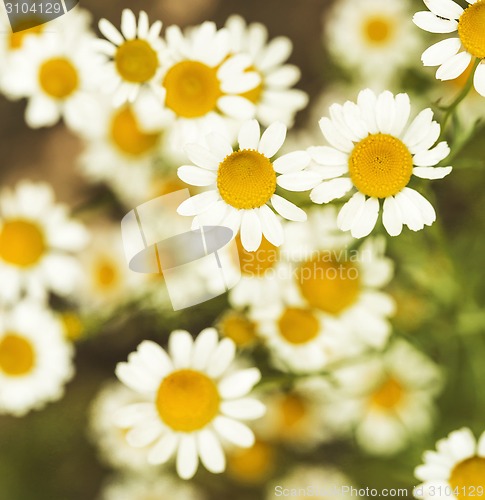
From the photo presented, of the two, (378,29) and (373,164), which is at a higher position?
(378,29)

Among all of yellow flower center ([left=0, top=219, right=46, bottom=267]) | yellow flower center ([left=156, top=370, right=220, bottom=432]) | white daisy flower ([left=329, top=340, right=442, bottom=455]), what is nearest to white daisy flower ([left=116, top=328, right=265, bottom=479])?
yellow flower center ([left=156, top=370, right=220, bottom=432])

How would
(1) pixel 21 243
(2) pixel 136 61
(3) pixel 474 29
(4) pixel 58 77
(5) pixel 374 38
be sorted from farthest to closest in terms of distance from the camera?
(5) pixel 374 38, (1) pixel 21 243, (4) pixel 58 77, (2) pixel 136 61, (3) pixel 474 29

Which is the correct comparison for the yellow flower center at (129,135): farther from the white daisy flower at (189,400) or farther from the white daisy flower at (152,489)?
the white daisy flower at (152,489)

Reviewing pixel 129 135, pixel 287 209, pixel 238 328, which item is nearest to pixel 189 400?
pixel 238 328

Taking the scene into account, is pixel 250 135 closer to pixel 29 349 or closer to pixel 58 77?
pixel 58 77

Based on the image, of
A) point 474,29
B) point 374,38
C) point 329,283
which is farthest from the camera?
point 374,38

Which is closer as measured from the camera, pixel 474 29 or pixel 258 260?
pixel 474 29

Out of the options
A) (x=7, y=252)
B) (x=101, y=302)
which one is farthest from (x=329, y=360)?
(x=7, y=252)
